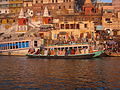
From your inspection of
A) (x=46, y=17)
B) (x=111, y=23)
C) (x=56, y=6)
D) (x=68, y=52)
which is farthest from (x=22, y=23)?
(x=68, y=52)

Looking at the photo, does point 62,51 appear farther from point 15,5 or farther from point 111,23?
point 15,5

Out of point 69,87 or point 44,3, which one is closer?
point 69,87

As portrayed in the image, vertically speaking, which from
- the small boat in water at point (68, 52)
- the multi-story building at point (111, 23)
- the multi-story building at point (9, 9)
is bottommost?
the small boat in water at point (68, 52)

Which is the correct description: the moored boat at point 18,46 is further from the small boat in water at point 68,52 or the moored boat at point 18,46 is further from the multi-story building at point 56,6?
the multi-story building at point 56,6

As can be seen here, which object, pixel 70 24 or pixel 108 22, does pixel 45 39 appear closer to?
pixel 70 24

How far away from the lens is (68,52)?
56312 millimetres

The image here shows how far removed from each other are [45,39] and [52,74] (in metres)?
43.2

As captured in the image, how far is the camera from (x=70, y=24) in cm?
7894

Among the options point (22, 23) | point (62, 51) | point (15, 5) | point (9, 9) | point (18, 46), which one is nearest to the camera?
point (62, 51)

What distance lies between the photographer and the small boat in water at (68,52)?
55.5 meters

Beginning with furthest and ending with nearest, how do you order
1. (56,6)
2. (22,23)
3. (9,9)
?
(9,9)
(56,6)
(22,23)

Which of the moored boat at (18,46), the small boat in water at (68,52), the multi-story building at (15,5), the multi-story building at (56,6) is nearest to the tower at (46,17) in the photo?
the multi-story building at (56,6)

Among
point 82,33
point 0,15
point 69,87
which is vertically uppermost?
point 0,15


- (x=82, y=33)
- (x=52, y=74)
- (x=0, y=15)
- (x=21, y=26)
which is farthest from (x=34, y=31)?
(x=52, y=74)
